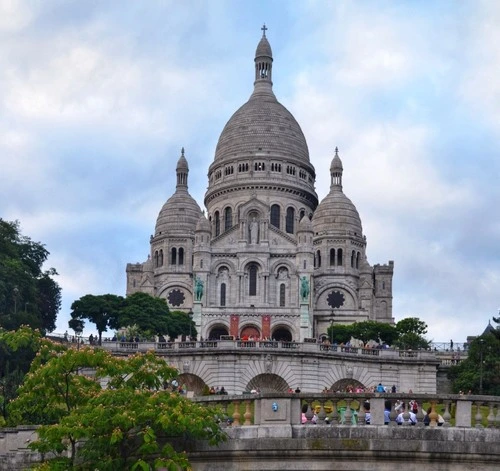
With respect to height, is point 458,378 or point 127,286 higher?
point 127,286

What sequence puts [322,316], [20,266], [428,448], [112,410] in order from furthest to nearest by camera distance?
1. [322,316]
2. [20,266]
3. [112,410]
4. [428,448]

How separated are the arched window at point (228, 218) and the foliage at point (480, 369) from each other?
2581 inches

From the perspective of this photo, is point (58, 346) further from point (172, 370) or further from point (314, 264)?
point (314, 264)

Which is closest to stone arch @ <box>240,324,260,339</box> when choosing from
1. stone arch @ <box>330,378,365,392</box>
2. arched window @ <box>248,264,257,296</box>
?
arched window @ <box>248,264,257,296</box>

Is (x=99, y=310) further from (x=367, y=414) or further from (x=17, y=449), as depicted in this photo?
(x=367, y=414)

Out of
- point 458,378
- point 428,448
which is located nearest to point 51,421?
point 428,448

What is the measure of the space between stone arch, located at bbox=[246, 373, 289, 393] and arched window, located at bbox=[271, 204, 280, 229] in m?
72.0

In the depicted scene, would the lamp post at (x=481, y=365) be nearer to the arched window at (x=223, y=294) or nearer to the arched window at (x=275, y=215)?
the arched window at (x=223, y=294)

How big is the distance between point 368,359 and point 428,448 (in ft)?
146

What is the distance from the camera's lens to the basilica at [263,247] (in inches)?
4692

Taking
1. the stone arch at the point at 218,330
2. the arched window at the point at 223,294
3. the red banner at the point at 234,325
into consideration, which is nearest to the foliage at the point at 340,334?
the red banner at the point at 234,325

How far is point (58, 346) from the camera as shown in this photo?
26.4 m

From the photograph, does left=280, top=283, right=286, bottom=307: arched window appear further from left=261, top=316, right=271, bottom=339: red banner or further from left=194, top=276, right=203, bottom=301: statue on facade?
left=194, top=276, right=203, bottom=301: statue on facade

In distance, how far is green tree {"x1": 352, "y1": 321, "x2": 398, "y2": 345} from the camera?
100938mm
